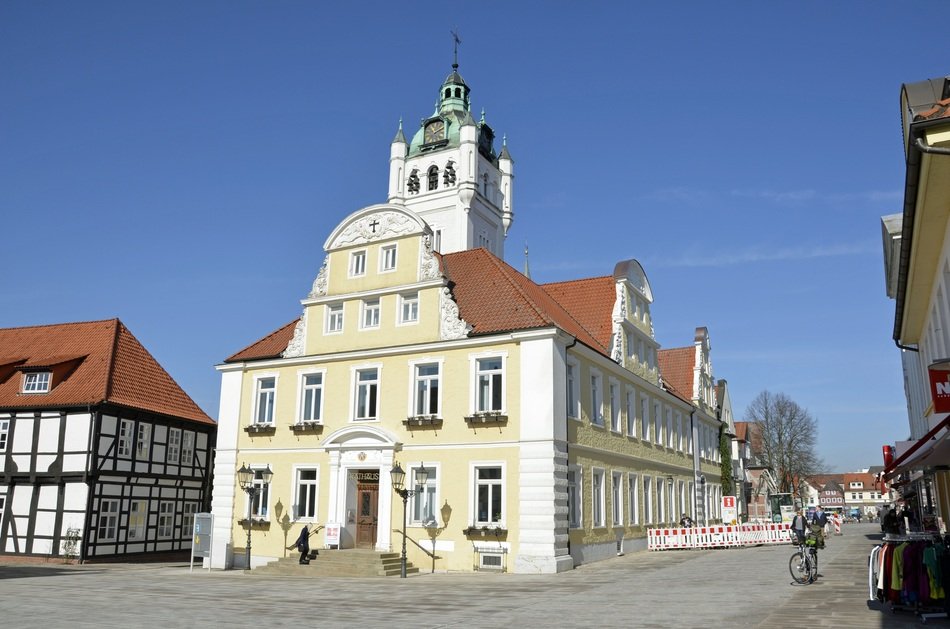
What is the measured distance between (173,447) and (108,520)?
16.4 ft

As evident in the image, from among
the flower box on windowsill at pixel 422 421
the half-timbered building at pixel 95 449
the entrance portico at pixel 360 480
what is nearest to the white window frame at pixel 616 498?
the flower box on windowsill at pixel 422 421

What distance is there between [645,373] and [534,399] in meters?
11.4

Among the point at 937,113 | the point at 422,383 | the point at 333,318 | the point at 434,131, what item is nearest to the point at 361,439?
the point at 422,383

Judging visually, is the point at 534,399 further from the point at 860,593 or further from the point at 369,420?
the point at 860,593

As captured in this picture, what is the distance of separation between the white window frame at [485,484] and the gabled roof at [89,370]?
684 inches

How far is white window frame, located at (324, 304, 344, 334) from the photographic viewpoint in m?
29.4

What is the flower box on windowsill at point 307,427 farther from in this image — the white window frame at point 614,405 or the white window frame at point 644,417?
the white window frame at point 644,417

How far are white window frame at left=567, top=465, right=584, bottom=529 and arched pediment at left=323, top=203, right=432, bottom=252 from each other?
968cm

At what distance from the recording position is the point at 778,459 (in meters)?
73.6

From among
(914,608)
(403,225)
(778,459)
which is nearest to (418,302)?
(403,225)

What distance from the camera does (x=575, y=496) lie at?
84.3 ft

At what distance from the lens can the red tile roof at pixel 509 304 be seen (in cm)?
2605

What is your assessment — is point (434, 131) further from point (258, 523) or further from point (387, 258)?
point (258, 523)

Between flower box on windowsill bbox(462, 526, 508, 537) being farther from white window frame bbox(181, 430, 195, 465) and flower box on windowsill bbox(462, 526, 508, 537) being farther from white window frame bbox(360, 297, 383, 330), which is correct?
white window frame bbox(181, 430, 195, 465)
